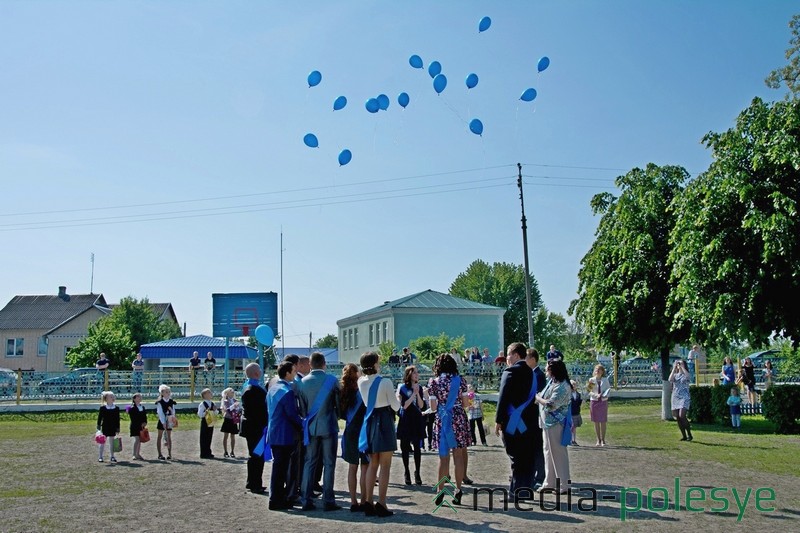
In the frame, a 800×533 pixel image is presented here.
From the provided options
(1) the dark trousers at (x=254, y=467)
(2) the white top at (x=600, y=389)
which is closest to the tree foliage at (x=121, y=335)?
(2) the white top at (x=600, y=389)

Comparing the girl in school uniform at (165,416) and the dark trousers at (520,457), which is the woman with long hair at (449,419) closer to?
the dark trousers at (520,457)

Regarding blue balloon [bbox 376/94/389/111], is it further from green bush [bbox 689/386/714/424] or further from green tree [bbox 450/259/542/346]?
green tree [bbox 450/259/542/346]

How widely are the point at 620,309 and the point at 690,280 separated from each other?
156 inches

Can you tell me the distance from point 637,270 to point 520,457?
14102 millimetres

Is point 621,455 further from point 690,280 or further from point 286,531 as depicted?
point 286,531

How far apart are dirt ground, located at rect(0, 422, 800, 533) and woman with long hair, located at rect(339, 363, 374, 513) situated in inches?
13.7

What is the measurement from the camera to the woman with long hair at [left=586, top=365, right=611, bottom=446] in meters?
17.5

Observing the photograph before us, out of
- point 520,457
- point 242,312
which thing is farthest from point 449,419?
point 242,312

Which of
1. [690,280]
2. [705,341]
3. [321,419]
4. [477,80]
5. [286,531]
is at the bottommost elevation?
[286,531]

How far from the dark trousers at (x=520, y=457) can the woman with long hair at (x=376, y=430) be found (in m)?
1.59

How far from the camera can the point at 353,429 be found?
10.1m

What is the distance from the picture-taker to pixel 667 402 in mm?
24453

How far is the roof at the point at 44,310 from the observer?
3091 inches

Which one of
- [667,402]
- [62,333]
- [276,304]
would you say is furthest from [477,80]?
[62,333]
